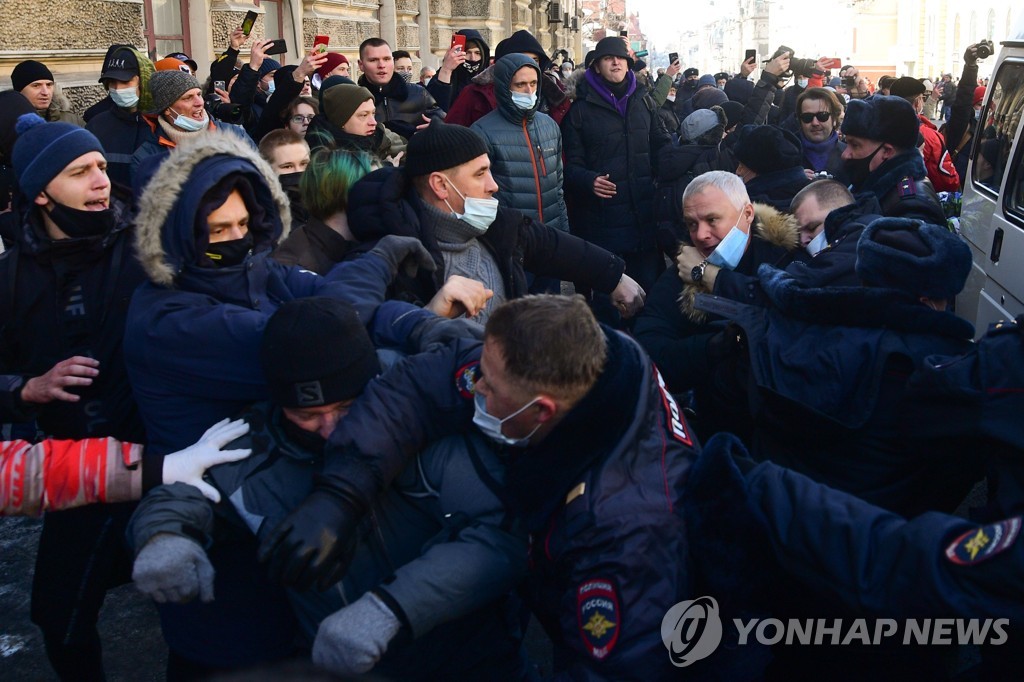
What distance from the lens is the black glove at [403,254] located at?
287 centimetres

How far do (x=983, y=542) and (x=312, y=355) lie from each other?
4.24 feet

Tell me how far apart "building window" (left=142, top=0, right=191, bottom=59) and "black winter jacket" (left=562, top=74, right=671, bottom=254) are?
12.9 ft

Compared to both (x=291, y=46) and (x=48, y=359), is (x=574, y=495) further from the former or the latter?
(x=291, y=46)

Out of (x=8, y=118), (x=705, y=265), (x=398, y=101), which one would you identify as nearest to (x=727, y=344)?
(x=705, y=265)

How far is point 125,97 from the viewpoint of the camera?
18.0ft

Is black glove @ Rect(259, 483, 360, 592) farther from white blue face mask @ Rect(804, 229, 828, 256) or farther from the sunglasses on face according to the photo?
the sunglasses on face

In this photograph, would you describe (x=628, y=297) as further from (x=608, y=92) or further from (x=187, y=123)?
(x=608, y=92)

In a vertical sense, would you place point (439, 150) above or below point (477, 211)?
above

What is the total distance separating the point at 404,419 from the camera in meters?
2.04

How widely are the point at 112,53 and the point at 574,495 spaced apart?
4840 millimetres

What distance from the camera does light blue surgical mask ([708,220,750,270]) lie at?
3562 millimetres

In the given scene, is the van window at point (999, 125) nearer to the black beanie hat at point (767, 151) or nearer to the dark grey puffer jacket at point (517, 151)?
the black beanie hat at point (767, 151)

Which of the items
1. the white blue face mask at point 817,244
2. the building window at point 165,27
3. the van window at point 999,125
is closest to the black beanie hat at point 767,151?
the van window at point 999,125

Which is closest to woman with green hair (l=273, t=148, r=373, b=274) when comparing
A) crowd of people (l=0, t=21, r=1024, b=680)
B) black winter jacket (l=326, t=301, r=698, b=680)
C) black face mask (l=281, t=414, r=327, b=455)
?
crowd of people (l=0, t=21, r=1024, b=680)
